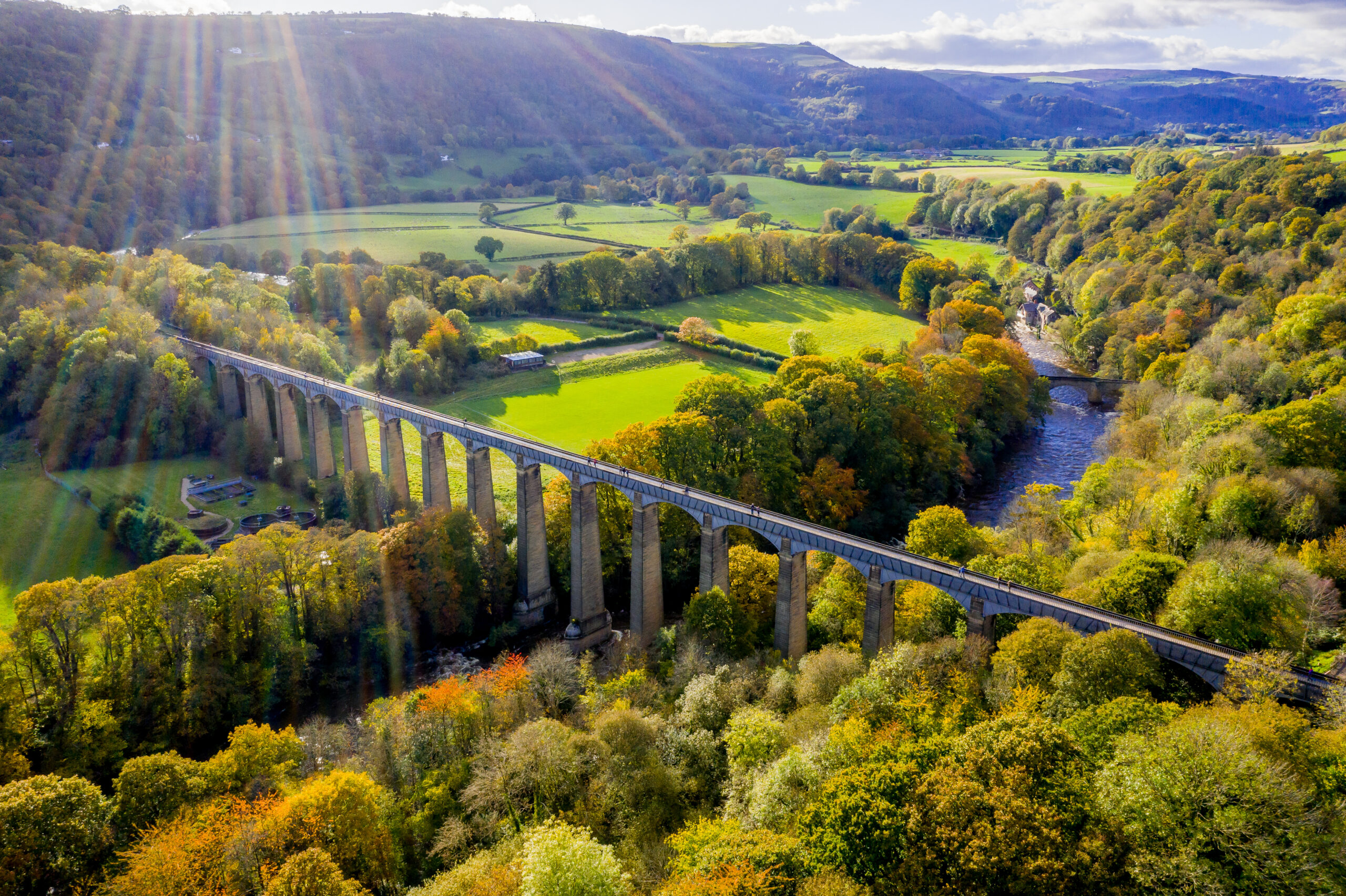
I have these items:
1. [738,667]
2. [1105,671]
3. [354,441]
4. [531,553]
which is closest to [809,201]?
[354,441]

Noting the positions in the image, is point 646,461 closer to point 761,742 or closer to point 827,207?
point 761,742

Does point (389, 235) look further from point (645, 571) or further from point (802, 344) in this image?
point (645, 571)

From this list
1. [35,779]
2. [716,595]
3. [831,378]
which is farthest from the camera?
[831,378]

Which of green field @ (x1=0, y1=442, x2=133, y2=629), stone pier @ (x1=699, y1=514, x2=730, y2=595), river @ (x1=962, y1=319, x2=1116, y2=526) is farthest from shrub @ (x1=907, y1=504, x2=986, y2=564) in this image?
green field @ (x1=0, y1=442, x2=133, y2=629)

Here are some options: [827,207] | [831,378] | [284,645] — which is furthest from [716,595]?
[827,207]

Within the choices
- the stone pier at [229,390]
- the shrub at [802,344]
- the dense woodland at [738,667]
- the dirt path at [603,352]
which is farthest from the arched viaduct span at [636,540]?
the shrub at [802,344]

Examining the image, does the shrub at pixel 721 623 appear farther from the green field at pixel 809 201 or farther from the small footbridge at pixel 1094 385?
the green field at pixel 809 201

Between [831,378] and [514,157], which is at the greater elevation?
[514,157]
